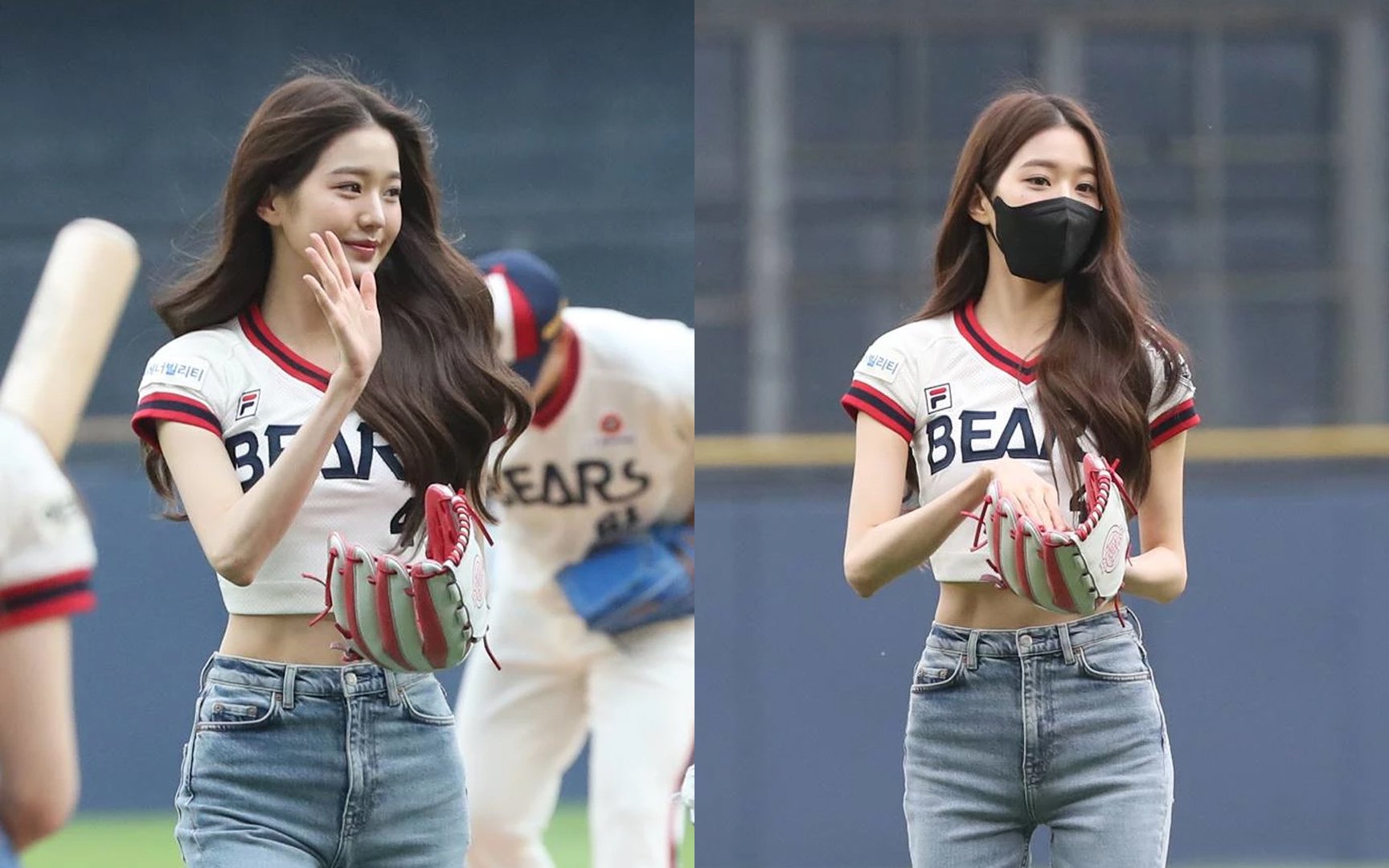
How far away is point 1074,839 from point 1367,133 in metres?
5.07

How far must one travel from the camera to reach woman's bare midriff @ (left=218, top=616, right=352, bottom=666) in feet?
8.02

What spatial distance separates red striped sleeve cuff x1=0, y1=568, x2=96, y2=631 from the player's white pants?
256cm

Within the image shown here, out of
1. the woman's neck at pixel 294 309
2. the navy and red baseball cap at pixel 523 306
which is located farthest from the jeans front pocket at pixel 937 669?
the navy and red baseball cap at pixel 523 306

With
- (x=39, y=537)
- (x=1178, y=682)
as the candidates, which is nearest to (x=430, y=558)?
(x=39, y=537)

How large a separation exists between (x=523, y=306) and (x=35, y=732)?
8.05ft

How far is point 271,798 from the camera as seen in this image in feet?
7.86

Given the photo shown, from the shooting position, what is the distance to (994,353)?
8.66 ft

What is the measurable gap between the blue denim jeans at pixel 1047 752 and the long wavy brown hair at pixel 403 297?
26.2 inches

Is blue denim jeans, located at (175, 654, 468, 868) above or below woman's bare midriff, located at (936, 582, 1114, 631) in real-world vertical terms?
below

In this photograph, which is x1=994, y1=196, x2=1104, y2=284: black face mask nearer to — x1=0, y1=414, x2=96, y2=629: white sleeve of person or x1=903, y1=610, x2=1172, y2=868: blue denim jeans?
x1=903, y1=610, x2=1172, y2=868: blue denim jeans

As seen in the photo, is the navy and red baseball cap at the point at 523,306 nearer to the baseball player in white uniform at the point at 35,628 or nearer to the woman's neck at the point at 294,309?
the woman's neck at the point at 294,309

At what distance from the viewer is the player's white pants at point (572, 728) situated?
166 inches

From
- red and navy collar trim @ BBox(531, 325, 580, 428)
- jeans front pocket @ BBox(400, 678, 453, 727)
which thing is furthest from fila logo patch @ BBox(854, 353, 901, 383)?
red and navy collar trim @ BBox(531, 325, 580, 428)

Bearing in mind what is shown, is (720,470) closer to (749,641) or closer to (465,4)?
(749,641)
